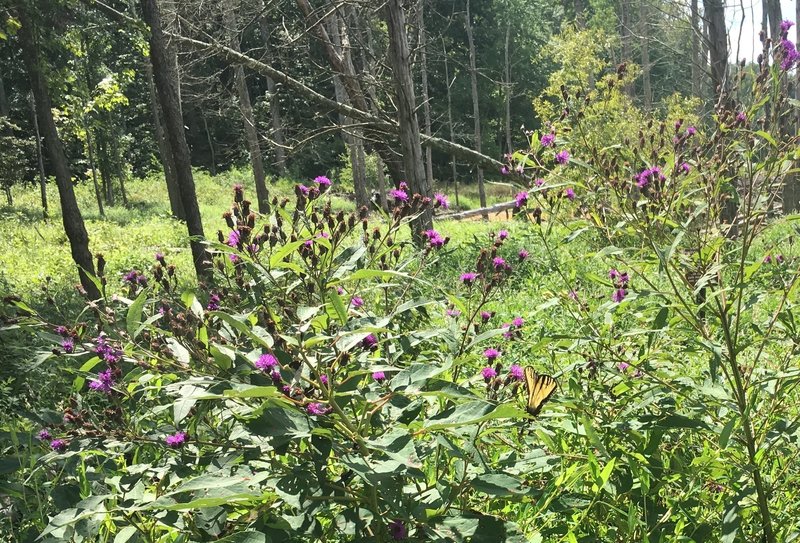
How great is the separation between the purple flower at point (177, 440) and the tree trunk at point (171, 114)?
20.2ft

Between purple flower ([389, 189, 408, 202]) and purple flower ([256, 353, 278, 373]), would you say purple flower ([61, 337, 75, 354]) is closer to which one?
purple flower ([256, 353, 278, 373])

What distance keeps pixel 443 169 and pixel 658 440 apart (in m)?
34.5

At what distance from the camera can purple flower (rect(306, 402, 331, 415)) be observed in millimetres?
1223

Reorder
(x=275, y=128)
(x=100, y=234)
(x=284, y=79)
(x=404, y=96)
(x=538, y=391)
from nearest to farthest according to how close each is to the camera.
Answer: (x=538, y=391), (x=404, y=96), (x=284, y=79), (x=100, y=234), (x=275, y=128)

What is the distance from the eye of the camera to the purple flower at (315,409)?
1223 mm

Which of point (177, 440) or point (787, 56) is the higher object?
point (787, 56)

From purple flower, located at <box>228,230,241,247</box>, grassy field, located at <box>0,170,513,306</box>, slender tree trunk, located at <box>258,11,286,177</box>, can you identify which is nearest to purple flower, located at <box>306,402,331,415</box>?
purple flower, located at <box>228,230,241,247</box>

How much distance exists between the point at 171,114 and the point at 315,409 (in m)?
7.74

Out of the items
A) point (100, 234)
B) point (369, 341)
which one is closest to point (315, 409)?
point (369, 341)

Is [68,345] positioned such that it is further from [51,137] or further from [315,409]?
[51,137]

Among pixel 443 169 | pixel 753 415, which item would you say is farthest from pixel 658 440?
pixel 443 169

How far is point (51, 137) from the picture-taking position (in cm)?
698

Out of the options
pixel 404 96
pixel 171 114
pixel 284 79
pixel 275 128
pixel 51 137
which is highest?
pixel 275 128

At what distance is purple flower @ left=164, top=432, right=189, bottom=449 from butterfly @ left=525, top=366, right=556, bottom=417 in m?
0.82
